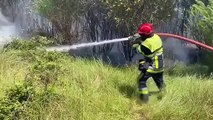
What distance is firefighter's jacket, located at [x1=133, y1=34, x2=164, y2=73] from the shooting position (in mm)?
6926

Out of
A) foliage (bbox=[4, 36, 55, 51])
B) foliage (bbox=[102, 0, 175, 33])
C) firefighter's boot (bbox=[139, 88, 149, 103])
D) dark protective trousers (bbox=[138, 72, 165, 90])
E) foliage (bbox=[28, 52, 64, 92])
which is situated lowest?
firefighter's boot (bbox=[139, 88, 149, 103])

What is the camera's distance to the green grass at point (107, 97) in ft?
19.9

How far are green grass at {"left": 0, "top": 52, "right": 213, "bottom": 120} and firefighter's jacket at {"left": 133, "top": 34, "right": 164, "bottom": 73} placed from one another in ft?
1.73

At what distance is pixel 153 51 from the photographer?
274 inches

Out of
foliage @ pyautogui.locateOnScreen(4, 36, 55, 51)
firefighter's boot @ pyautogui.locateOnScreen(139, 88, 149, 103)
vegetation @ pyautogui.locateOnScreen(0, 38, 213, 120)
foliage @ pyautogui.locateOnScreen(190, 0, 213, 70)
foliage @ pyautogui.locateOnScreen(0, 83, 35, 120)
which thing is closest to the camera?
foliage @ pyautogui.locateOnScreen(0, 83, 35, 120)

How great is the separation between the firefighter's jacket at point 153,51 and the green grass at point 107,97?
53cm

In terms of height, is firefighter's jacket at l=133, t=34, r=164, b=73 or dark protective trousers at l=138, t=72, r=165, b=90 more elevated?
firefighter's jacket at l=133, t=34, r=164, b=73

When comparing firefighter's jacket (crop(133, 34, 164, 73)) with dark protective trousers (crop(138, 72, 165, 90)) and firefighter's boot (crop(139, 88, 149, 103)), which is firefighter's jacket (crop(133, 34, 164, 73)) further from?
firefighter's boot (crop(139, 88, 149, 103))

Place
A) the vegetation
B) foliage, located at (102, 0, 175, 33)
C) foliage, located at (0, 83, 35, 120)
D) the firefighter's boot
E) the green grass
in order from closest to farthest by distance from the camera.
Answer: foliage, located at (0, 83, 35, 120) < the vegetation < the green grass < the firefighter's boot < foliage, located at (102, 0, 175, 33)

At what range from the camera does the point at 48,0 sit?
11469mm

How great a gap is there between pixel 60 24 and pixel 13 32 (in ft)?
10.2

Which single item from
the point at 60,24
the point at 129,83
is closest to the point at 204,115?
the point at 129,83

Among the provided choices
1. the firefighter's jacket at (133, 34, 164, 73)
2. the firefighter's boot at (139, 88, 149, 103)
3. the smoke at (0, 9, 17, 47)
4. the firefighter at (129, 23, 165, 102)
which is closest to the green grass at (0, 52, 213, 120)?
the firefighter's boot at (139, 88, 149, 103)

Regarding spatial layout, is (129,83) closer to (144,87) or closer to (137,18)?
(144,87)
